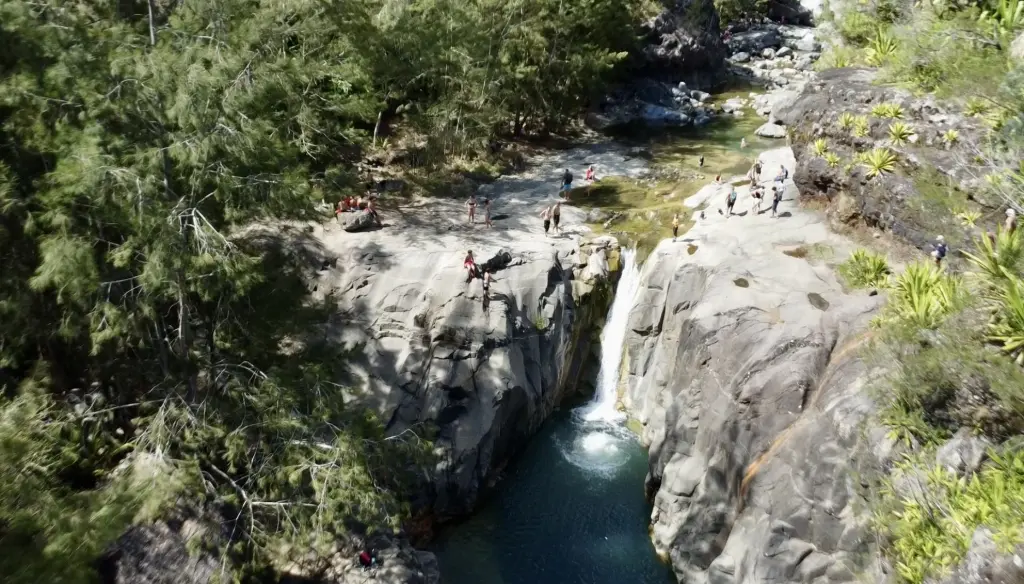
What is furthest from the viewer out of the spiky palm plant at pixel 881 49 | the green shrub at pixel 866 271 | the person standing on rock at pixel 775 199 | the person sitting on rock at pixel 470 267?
the person standing on rock at pixel 775 199

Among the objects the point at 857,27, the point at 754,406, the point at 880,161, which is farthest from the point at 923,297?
the point at 857,27

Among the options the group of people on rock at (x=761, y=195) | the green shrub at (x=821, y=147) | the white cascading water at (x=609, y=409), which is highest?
the green shrub at (x=821, y=147)

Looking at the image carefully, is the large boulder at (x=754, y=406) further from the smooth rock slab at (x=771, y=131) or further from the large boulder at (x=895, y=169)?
the smooth rock slab at (x=771, y=131)

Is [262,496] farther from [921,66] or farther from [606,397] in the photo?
[921,66]

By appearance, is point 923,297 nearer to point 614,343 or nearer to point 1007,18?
point 1007,18

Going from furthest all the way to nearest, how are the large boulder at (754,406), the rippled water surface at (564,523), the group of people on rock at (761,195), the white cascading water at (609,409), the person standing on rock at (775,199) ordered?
the group of people on rock at (761,195)
the person standing on rock at (775,199)
the white cascading water at (609,409)
the rippled water surface at (564,523)
the large boulder at (754,406)

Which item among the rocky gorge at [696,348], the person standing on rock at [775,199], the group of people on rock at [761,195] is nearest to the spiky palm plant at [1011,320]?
the rocky gorge at [696,348]

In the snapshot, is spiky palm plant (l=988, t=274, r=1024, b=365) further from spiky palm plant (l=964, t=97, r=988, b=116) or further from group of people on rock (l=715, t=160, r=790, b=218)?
group of people on rock (l=715, t=160, r=790, b=218)
